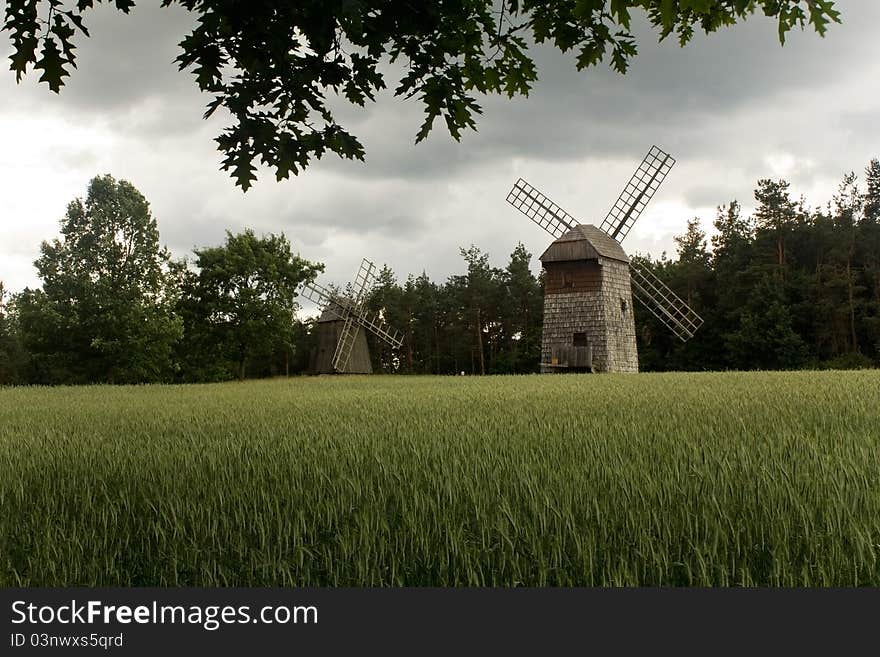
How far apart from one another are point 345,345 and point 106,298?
20.1 meters

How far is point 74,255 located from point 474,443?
38.6m

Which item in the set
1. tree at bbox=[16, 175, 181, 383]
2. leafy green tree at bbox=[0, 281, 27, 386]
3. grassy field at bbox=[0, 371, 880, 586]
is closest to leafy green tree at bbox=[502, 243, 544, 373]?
tree at bbox=[16, 175, 181, 383]

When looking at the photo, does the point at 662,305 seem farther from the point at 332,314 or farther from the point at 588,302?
the point at 332,314

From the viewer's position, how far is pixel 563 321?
37156 millimetres

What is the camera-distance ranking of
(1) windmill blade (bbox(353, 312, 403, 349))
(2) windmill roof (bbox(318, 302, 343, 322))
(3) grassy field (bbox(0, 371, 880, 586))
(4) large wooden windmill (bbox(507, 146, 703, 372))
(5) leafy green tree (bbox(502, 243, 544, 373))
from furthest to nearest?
(5) leafy green tree (bbox(502, 243, 544, 373))
(2) windmill roof (bbox(318, 302, 343, 322))
(1) windmill blade (bbox(353, 312, 403, 349))
(4) large wooden windmill (bbox(507, 146, 703, 372))
(3) grassy field (bbox(0, 371, 880, 586))

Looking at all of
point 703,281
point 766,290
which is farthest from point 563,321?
point 703,281

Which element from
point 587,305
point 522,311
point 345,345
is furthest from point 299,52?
point 522,311

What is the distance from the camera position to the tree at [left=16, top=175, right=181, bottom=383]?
37562mm

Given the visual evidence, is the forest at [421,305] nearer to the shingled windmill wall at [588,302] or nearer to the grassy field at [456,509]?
the shingled windmill wall at [588,302]

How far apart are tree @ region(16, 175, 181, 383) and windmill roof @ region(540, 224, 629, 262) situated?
22278 mm

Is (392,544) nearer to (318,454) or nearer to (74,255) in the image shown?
(318,454)

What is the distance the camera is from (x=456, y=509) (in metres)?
4.24

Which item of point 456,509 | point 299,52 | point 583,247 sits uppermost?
point 583,247

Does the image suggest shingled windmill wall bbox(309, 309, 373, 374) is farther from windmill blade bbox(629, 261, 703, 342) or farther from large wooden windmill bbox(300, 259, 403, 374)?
windmill blade bbox(629, 261, 703, 342)
